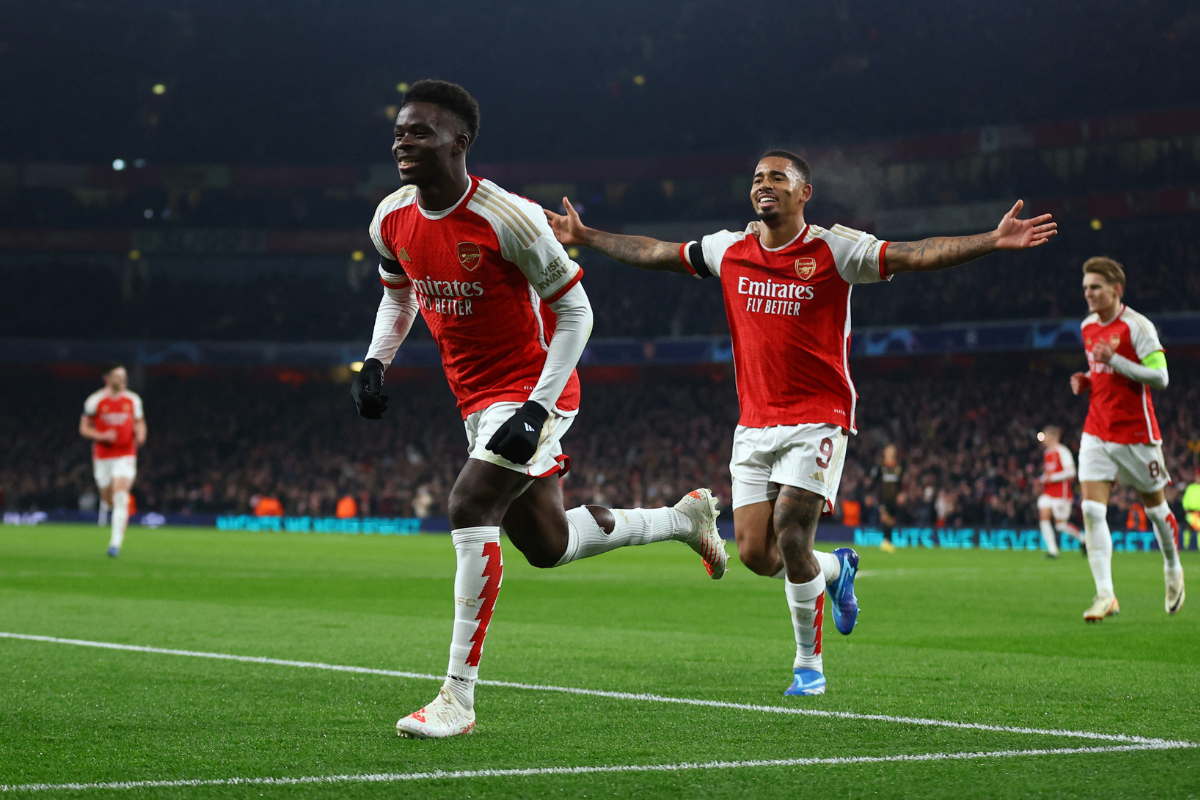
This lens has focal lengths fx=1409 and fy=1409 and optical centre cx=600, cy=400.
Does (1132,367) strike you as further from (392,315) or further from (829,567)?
(392,315)

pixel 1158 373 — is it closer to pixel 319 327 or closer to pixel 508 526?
pixel 508 526

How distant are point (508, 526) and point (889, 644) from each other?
3611 millimetres

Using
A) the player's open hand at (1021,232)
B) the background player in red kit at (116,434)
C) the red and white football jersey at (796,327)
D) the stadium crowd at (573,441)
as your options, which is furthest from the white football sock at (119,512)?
the stadium crowd at (573,441)

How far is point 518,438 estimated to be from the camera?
4871 millimetres

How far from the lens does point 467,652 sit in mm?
5020

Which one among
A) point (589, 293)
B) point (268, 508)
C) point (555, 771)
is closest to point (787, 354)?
point (555, 771)

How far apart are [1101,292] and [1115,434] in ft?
3.43

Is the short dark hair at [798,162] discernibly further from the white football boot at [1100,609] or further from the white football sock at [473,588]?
the white football boot at [1100,609]

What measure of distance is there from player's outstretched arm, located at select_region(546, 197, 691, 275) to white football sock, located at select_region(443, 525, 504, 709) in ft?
6.01

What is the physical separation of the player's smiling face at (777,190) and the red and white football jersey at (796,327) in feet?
0.49

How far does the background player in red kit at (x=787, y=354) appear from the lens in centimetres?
625

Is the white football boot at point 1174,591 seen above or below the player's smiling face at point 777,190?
below

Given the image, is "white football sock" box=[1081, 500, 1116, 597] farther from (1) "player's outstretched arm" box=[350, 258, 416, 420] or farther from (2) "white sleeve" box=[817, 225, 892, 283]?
(1) "player's outstretched arm" box=[350, 258, 416, 420]

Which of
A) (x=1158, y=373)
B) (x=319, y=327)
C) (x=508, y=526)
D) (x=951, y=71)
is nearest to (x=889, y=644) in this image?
(x=1158, y=373)
